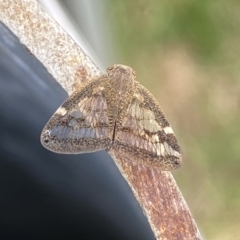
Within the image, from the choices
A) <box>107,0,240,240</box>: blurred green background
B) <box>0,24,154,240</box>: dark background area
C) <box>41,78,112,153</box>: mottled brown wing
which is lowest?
<box>0,24,154,240</box>: dark background area

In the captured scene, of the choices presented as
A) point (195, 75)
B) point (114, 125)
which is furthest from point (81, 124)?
point (195, 75)

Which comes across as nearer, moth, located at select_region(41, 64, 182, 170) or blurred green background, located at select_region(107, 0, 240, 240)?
moth, located at select_region(41, 64, 182, 170)

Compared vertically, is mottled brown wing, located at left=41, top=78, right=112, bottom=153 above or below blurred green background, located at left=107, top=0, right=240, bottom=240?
below

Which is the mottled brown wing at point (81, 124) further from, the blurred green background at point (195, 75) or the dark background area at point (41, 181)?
the blurred green background at point (195, 75)

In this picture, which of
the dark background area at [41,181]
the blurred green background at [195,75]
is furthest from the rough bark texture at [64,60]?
the blurred green background at [195,75]

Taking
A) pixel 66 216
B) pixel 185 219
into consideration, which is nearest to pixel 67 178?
pixel 66 216

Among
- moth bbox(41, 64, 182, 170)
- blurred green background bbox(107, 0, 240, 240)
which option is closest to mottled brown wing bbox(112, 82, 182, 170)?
moth bbox(41, 64, 182, 170)

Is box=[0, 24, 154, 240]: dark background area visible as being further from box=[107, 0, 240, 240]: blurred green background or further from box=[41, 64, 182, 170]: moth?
box=[107, 0, 240, 240]: blurred green background
